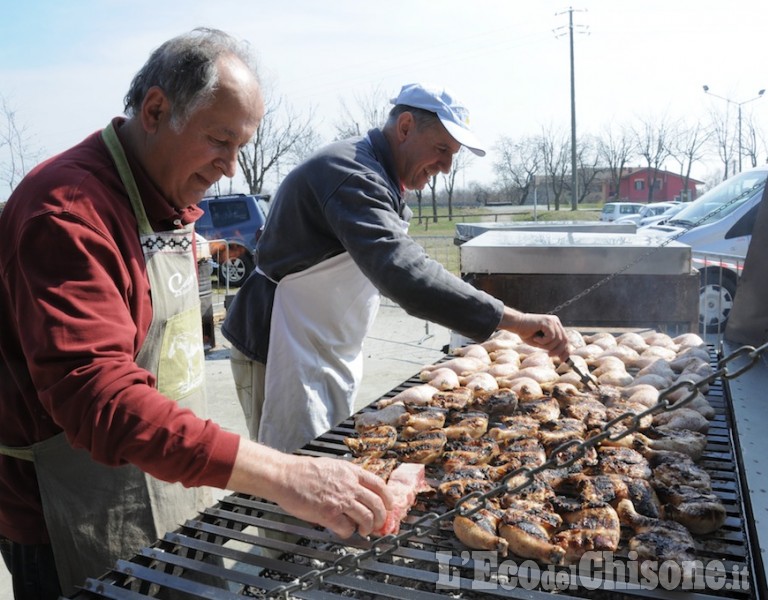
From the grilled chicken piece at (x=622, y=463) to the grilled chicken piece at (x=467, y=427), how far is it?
46 cm

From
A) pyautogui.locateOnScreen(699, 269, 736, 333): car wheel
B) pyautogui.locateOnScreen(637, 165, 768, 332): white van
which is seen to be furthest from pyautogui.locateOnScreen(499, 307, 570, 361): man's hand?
pyautogui.locateOnScreen(699, 269, 736, 333): car wheel

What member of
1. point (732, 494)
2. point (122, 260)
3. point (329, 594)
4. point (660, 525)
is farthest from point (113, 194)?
point (732, 494)

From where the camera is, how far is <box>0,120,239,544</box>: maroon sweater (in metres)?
1.36

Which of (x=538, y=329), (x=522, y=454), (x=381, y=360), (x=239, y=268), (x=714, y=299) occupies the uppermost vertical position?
(x=538, y=329)

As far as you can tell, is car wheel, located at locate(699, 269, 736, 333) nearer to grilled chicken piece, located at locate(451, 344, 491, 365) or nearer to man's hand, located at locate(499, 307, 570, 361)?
grilled chicken piece, located at locate(451, 344, 491, 365)

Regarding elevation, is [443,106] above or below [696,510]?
above

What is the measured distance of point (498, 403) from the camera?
276 centimetres

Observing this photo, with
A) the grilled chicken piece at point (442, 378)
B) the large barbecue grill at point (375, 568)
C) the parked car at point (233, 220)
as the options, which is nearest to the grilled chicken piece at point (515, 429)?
the grilled chicken piece at point (442, 378)

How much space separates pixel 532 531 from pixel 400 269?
3.65 ft

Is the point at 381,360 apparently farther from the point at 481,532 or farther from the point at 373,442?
the point at 481,532

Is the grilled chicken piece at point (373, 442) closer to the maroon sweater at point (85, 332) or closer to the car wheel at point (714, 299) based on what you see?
the maroon sweater at point (85, 332)

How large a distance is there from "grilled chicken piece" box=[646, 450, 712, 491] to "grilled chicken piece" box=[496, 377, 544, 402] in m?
0.67

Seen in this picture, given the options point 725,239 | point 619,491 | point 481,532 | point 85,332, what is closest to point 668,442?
point 619,491

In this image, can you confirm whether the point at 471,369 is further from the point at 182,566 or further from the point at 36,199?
the point at 36,199
